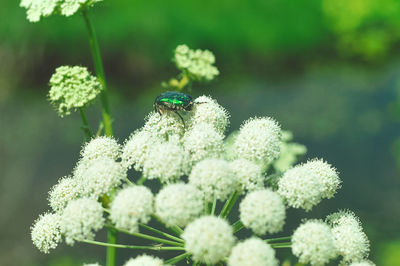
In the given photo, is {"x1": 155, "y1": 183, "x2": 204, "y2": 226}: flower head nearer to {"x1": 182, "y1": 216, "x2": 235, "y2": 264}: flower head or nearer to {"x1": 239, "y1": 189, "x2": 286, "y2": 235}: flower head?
{"x1": 182, "y1": 216, "x2": 235, "y2": 264}: flower head

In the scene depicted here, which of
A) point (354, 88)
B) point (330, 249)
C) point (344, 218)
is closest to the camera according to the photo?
point (330, 249)

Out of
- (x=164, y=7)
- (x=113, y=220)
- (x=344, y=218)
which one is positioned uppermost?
(x=164, y=7)

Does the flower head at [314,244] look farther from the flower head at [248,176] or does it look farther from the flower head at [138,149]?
the flower head at [138,149]

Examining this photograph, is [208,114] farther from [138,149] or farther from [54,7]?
[54,7]

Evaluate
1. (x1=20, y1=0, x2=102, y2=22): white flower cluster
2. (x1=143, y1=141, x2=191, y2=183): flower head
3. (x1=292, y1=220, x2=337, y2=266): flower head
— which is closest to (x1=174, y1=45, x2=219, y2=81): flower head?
(x1=20, y1=0, x2=102, y2=22): white flower cluster

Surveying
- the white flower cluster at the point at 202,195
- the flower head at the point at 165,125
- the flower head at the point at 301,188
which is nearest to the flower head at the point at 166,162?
the white flower cluster at the point at 202,195

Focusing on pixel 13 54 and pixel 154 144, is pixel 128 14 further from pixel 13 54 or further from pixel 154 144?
pixel 154 144

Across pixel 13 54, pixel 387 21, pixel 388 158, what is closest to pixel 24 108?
pixel 13 54
